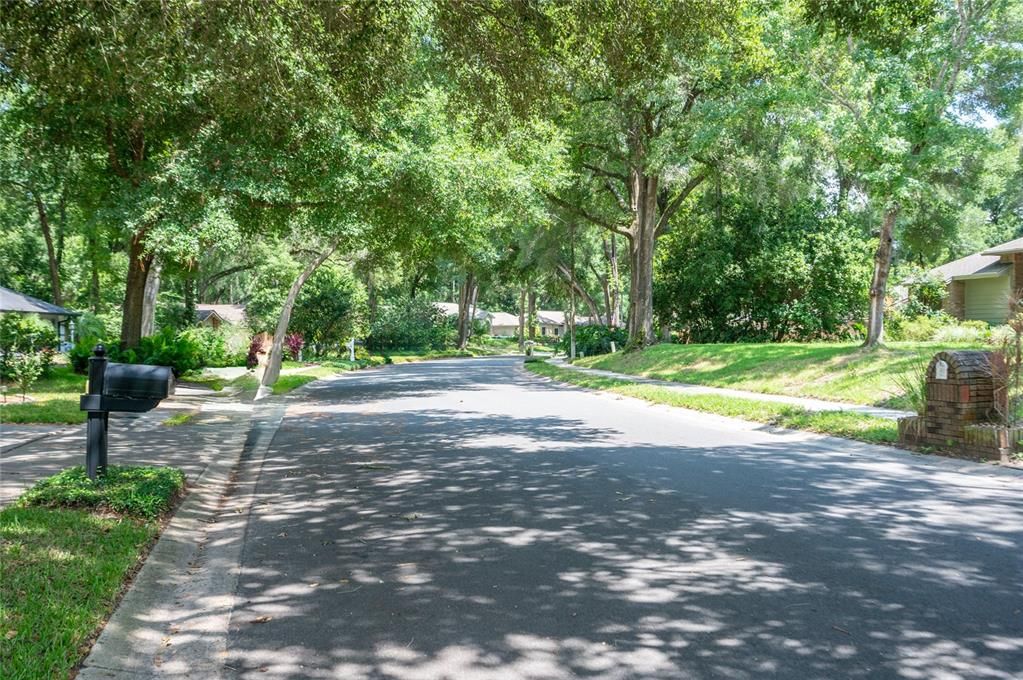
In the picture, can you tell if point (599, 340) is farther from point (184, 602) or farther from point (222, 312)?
point (184, 602)

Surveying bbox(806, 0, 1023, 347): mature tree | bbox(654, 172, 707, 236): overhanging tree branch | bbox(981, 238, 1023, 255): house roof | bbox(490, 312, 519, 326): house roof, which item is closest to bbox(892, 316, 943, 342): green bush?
bbox(981, 238, 1023, 255): house roof

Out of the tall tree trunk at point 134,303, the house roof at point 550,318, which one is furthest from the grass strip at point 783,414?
the house roof at point 550,318

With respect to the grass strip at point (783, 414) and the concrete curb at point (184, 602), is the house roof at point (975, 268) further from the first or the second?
the concrete curb at point (184, 602)

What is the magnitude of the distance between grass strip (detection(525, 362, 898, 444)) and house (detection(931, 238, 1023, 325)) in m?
21.4

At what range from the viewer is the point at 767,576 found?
17.2 ft

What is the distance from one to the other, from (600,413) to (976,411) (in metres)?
7.20

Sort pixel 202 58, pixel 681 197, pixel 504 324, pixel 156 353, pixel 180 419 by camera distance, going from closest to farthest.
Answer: pixel 202 58 < pixel 180 419 < pixel 156 353 < pixel 681 197 < pixel 504 324

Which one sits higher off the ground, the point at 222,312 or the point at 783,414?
the point at 222,312

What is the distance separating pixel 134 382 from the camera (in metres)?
6.73

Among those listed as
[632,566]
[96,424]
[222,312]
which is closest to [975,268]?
[632,566]

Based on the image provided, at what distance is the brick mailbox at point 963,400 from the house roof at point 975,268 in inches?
1115

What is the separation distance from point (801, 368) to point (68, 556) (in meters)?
17.6

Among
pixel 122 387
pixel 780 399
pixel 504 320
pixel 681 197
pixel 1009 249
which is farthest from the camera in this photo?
pixel 504 320

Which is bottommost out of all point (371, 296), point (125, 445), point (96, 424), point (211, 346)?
point (125, 445)
